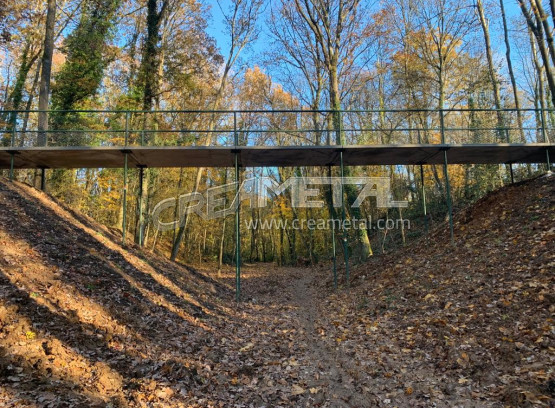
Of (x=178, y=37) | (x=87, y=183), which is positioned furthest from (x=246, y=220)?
(x=178, y=37)

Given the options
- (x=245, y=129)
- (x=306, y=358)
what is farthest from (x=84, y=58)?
(x=306, y=358)

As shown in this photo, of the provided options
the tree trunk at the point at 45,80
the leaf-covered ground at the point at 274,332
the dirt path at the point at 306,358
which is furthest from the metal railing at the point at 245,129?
the dirt path at the point at 306,358

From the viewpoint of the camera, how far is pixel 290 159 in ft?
43.8

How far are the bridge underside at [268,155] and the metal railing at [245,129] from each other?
0.48 meters

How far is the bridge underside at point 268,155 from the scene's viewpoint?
12.0 m

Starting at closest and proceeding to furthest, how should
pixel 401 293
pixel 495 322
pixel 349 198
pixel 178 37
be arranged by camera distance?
pixel 495 322, pixel 401 293, pixel 349 198, pixel 178 37

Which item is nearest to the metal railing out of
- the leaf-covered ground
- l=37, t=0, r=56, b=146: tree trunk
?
l=37, t=0, r=56, b=146: tree trunk

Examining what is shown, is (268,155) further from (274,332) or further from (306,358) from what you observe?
(306,358)

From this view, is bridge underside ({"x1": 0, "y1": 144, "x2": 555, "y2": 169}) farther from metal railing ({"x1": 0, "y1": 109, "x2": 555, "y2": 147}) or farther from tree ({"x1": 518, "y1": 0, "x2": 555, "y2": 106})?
tree ({"x1": 518, "y1": 0, "x2": 555, "y2": 106})

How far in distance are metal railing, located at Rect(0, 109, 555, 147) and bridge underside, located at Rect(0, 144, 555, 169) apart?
48 centimetres

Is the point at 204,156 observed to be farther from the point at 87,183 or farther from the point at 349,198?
the point at 87,183

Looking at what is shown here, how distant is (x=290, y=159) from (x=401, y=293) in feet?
20.7

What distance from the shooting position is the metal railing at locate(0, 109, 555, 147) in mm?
12562

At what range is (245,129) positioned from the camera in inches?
687
